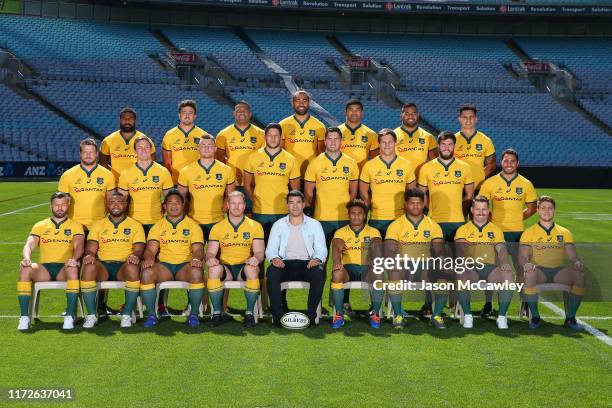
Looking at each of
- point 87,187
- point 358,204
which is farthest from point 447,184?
point 87,187

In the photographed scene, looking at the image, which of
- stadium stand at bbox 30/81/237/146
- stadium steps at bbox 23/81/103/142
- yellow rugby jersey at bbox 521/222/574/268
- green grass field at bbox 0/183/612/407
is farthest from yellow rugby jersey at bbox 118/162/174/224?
stadium steps at bbox 23/81/103/142

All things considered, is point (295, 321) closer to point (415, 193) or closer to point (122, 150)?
point (415, 193)

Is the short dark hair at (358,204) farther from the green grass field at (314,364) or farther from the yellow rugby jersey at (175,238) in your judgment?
the yellow rugby jersey at (175,238)

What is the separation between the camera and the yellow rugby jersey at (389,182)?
8039mm

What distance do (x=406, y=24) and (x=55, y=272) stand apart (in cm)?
4002

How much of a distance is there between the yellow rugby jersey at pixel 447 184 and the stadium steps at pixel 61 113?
25.6 metres

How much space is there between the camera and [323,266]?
7.52 m

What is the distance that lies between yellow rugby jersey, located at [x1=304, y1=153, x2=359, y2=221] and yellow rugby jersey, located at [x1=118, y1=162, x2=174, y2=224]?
1764mm

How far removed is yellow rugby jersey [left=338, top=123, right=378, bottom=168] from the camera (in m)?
8.90

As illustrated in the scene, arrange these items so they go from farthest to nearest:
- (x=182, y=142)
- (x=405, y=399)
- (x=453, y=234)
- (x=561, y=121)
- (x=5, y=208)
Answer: (x=561, y=121)
(x=5, y=208)
(x=182, y=142)
(x=453, y=234)
(x=405, y=399)

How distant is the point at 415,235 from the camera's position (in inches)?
299

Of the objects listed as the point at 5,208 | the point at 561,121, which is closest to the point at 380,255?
the point at 5,208

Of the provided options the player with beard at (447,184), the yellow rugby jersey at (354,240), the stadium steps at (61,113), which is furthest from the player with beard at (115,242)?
the stadium steps at (61,113)

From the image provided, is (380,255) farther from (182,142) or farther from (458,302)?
(182,142)
